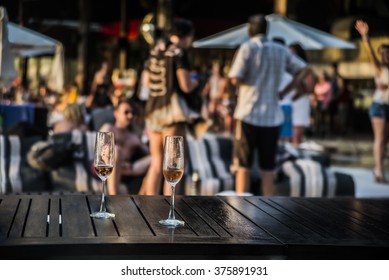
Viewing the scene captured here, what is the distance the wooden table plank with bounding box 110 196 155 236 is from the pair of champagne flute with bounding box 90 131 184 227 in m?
0.06

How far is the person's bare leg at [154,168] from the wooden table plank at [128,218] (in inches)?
139

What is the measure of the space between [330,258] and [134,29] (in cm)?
2757

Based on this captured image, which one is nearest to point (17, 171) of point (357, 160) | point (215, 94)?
point (357, 160)

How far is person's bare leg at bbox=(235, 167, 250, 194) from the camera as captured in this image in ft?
25.6

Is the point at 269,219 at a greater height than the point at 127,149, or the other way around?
the point at 269,219

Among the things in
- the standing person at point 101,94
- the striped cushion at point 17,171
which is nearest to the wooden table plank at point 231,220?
the striped cushion at point 17,171

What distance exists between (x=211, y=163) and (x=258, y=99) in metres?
1.04

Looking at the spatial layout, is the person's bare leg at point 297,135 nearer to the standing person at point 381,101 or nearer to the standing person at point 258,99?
the standing person at point 381,101

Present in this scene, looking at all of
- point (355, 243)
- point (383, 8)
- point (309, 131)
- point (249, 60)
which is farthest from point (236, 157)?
point (383, 8)

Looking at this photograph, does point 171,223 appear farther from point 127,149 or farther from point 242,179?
point 127,149

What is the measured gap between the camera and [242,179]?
7828mm

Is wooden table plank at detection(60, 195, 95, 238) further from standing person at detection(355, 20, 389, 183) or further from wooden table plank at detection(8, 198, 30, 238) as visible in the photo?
standing person at detection(355, 20, 389, 183)

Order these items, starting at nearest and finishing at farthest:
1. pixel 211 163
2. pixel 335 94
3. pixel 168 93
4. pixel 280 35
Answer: pixel 168 93
pixel 211 163
pixel 280 35
pixel 335 94
